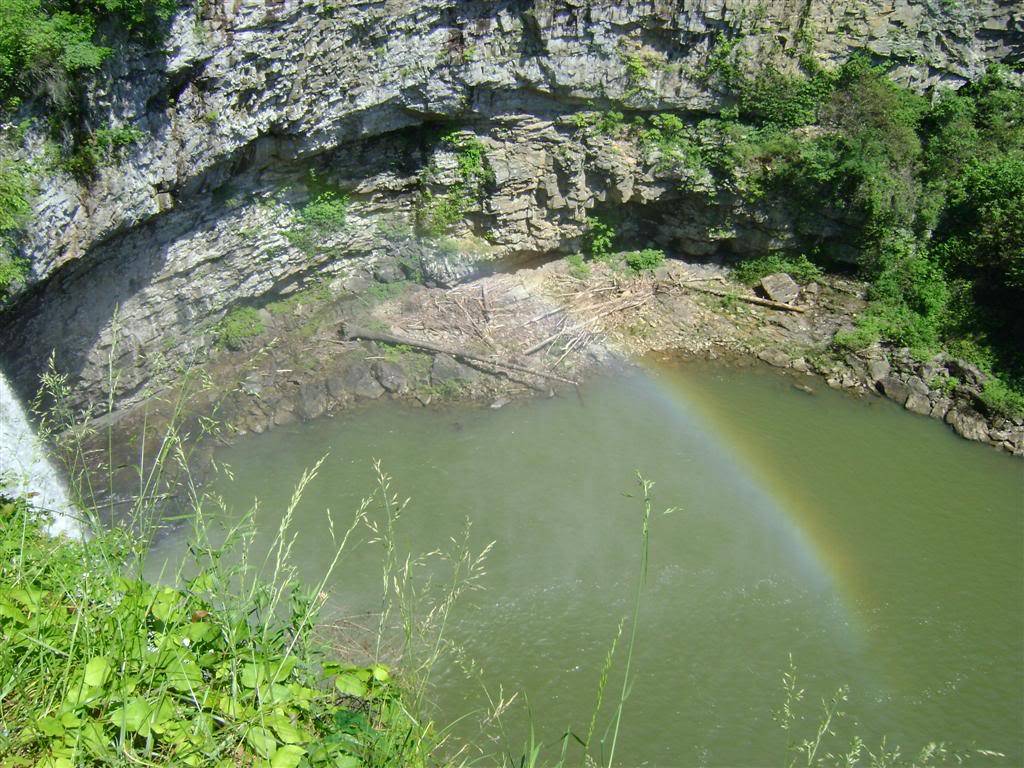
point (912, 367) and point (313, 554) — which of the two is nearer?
point (313, 554)

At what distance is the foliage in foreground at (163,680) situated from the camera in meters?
2.68

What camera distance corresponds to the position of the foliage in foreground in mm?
2678

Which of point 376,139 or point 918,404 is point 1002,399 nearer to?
point 918,404

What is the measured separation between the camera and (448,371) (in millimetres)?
13633

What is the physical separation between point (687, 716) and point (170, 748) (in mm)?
6605

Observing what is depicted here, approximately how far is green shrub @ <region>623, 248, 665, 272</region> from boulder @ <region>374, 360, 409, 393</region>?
5437 millimetres

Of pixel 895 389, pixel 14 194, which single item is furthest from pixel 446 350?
pixel 895 389

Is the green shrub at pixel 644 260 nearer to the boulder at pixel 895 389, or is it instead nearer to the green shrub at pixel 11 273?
the boulder at pixel 895 389

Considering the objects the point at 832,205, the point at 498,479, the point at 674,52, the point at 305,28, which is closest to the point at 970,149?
the point at 832,205

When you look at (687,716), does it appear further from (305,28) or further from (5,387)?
(305,28)

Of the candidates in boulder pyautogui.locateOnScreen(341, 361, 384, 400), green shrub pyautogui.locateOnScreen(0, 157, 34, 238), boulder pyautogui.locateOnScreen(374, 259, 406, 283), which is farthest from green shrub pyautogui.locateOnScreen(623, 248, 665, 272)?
green shrub pyautogui.locateOnScreen(0, 157, 34, 238)

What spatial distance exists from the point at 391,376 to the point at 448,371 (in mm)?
977

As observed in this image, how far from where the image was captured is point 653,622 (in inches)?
367

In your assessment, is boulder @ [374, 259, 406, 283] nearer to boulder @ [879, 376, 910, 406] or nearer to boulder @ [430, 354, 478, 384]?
boulder @ [430, 354, 478, 384]
